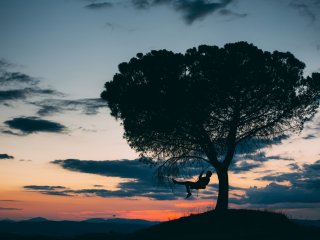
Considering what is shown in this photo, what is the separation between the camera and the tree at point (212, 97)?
28.9m

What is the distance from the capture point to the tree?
94.7ft

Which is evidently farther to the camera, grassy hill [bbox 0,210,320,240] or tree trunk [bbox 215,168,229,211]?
tree trunk [bbox 215,168,229,211]

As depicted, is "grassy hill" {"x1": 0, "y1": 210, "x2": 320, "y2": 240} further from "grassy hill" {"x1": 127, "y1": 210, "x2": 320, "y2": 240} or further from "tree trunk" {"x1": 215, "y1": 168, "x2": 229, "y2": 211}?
"tree trunk" {"x1": 215, "y1": 168, "x2": 229, "y2": 211}

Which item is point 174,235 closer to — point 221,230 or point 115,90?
point 221,230

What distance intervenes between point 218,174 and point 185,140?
374 cm

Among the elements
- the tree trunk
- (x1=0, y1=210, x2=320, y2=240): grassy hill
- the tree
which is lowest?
(x1=0, y1=210, x2=320, y2=240): grassy hill

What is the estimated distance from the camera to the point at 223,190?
2927 cm

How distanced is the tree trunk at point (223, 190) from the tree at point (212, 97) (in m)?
0.04

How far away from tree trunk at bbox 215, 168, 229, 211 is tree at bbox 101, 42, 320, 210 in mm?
37

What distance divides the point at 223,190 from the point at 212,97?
7191 millimetres

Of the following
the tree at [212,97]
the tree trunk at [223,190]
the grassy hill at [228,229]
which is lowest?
the grassy hill at [228,229]

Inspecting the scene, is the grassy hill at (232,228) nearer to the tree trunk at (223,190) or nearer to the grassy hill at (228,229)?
the grassy hill at (228,229)

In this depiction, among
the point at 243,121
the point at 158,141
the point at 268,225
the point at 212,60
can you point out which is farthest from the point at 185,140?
the point at 268,225

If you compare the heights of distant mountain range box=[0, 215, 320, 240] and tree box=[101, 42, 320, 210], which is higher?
tree box=[101, 42, 320, 210]
